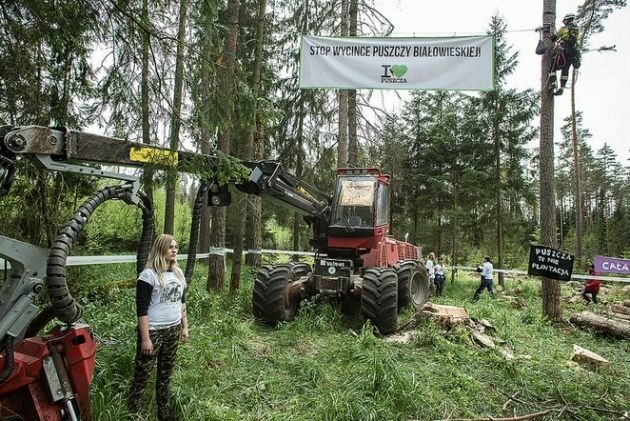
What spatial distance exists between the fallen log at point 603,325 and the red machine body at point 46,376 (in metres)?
8.16

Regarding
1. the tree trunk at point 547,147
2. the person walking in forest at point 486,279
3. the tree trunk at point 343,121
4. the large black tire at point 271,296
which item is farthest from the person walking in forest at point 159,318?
the person walking in forest at point 486,279

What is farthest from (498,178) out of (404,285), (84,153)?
(84,153)

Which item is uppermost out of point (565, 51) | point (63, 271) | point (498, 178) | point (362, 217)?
point (565, 51)

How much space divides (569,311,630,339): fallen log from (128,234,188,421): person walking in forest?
24.6ft

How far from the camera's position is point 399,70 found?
7.40 m

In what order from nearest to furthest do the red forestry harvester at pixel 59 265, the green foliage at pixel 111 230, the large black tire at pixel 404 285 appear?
the red forestry harvester at pixel 59 265 → the large black tire at pixel 404 285 → the green foliage at pixel 111 230

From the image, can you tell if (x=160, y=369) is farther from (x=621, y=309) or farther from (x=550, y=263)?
(x=621, y=309)

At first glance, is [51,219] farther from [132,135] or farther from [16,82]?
[132,135]

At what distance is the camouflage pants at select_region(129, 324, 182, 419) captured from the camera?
3590mm

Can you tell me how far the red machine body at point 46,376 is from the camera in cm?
292

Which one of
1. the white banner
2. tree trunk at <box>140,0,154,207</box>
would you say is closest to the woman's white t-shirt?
tree trunk at <box>140,0,154,207</box>

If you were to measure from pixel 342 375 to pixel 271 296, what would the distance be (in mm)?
2321

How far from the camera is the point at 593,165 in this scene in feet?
137

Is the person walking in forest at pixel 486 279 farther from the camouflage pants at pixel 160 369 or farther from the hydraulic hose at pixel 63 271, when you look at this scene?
the hydraulic hose at pixel 63 271
